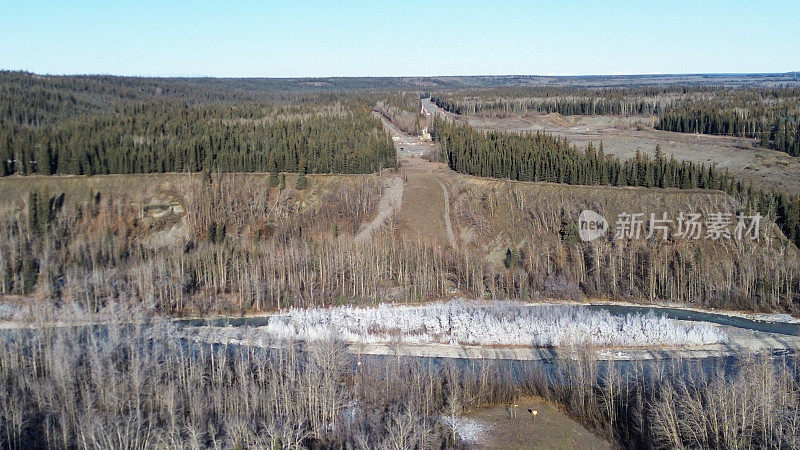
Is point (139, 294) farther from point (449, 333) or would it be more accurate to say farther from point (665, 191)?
point (665, 191)

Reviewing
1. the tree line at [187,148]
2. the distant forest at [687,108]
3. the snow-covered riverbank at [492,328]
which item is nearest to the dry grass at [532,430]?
the snow-covered riverbank at [492,328]

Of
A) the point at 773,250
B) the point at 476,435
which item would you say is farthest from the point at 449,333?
the point at 773,250

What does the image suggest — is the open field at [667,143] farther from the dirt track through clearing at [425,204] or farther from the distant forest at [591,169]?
the dirt track through clearing at [425,204]

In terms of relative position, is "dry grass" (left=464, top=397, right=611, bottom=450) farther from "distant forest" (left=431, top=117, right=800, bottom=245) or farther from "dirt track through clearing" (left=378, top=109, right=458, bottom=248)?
"distant forest" (left=431, top=117, right=800, bottom=245)

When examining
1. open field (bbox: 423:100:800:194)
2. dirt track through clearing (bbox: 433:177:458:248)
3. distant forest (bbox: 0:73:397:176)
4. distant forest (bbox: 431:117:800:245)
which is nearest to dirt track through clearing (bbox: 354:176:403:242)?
distant forest (bbox: 0:73:397:176)

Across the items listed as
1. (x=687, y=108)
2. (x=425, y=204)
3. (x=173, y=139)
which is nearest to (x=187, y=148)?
(x=173, y=139)
